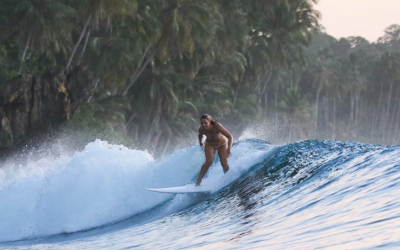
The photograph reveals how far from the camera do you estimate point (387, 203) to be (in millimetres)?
7391

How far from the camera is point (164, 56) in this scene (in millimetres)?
36000

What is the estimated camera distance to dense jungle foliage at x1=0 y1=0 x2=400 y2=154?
95.6ft

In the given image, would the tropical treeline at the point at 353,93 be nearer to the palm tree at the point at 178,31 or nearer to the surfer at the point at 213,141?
the palm tree at the point at 178,31

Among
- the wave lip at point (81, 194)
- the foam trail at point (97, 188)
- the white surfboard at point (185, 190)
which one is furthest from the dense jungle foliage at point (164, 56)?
the white surfboard at point (185, 190)

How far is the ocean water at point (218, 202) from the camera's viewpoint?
23.2 ft

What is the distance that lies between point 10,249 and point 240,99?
141ft

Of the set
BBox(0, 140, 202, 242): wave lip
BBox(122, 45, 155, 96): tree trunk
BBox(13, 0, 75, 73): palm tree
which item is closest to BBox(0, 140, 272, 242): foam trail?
BBox(0, 140, 202, 242): wave lip

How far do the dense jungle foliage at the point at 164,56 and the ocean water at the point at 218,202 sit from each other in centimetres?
1337

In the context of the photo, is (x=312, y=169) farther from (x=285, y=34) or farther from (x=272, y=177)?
(x=285, y=34)

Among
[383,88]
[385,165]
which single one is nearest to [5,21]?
[385,165]

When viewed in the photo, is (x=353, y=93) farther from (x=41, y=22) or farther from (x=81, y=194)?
(x=81, y=194)

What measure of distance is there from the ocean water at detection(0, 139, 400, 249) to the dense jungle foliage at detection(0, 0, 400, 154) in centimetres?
1337

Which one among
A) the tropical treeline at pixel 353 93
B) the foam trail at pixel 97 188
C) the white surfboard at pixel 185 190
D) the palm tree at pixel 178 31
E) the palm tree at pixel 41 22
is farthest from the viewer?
the tropical treeline at pixel 353 93

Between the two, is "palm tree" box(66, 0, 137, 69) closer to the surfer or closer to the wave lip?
the wave lip
